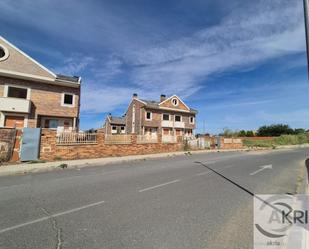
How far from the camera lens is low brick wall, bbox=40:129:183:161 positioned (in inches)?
566

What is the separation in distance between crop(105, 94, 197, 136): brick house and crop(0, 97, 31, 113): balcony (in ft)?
61.8

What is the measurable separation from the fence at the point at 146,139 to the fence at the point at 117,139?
3.65 ft

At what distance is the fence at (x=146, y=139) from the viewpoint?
2038 centimetres

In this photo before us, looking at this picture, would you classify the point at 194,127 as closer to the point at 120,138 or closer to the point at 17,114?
the point at 120,138

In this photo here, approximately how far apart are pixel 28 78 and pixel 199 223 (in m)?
22.5

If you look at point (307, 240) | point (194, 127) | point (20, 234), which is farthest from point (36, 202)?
point (194, 127)

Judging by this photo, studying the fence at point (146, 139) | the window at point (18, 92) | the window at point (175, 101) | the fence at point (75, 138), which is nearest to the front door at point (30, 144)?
the fence at point (75, 138)

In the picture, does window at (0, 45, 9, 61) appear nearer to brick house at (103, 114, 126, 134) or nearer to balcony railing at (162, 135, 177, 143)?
balcony railing at (162, 135, 177, 143)

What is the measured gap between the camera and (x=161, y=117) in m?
38.2

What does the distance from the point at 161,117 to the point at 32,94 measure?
861 inches

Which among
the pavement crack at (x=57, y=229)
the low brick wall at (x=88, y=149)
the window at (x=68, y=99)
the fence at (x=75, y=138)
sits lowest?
the pavement crack at (x=57, y=229)

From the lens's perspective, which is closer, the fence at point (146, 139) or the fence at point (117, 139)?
the fence at point (117, 139)

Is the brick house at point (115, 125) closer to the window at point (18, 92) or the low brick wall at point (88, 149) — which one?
the window at point (18, 92)

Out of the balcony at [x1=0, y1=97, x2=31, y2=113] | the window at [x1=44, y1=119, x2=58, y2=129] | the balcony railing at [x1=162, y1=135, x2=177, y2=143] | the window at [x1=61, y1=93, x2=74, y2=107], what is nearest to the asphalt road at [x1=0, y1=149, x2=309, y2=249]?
the balcony at [x1=0, y1=97, x2=31, y2=113]
